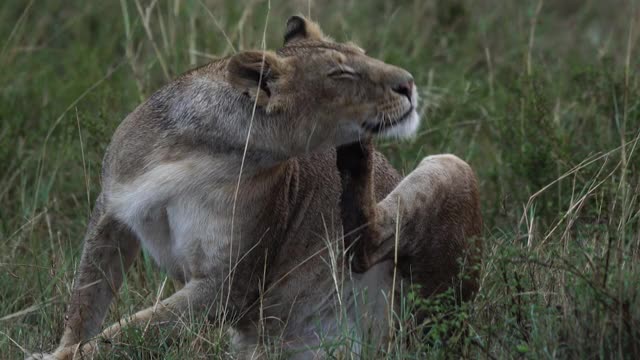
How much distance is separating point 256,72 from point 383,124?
1.79 ft

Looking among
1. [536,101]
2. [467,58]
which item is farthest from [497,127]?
[467,58]

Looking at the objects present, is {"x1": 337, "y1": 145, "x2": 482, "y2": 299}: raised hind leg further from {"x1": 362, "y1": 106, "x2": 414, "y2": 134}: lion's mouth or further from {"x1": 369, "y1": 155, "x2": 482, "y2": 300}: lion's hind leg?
{"x1": 362, "y1": 106, "x2": 414, "y2": 134}: lion's mouth

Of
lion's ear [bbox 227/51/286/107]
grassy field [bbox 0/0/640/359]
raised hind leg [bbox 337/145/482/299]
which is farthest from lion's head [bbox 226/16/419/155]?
grassy field [bbox 0/0/640/359]

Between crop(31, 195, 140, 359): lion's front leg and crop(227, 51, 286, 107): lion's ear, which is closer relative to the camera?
crop(227, 51, 286, 107): lion's ear

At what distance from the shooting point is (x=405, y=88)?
514 centimetres

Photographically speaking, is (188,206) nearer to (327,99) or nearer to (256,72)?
(256,72)

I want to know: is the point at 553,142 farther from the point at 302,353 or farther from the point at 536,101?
the point at 302,353

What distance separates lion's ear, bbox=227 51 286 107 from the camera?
5027 millimetres

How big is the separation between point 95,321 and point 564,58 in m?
4.86

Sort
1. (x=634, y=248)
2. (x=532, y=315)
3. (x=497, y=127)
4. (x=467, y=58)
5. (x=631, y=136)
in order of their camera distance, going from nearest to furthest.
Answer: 1. (x=532, y=315)
2. (x=634, y=248)
3. (x=631, y=136)
4. (x=497, y=127)
5. (x=467, y=58)

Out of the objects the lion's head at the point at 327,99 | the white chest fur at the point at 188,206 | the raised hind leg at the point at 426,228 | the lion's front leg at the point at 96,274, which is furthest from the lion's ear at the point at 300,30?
the lion's front leg at the point at 96,274

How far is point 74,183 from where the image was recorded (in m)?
6.96

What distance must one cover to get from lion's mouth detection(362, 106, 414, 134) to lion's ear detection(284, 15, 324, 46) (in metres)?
0.61

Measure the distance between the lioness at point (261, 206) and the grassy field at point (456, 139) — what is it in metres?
0.20
